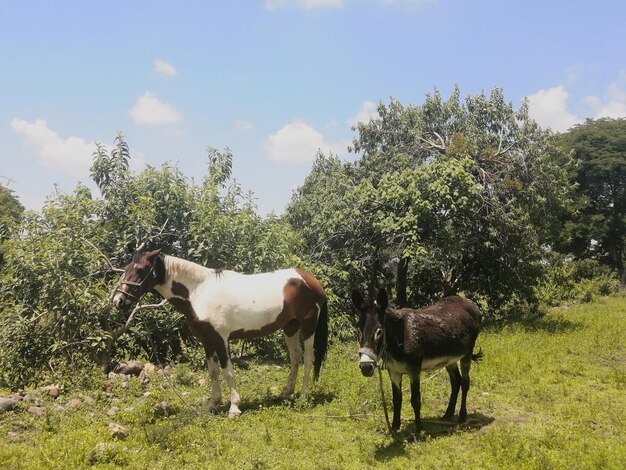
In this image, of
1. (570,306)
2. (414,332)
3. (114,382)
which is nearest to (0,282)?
(114,382)

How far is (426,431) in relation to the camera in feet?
21.8

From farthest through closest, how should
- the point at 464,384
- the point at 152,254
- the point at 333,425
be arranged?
the point at 152,254 < the point at 464,384 < the point at 333,425

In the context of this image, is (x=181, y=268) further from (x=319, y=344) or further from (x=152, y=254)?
(x=319, y=344)

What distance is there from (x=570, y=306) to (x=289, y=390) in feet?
60.7

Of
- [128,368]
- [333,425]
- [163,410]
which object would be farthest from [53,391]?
[333,425]

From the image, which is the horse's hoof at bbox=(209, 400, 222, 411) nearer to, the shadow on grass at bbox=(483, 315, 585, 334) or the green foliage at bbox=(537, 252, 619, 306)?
the shadow on grass at bbox=(483, 315, 585, 334)

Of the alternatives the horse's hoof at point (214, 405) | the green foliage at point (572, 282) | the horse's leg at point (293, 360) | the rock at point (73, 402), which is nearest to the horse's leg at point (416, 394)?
the horse's leg at point (293, 360)

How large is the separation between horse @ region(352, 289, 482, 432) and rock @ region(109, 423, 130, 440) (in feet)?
10.6

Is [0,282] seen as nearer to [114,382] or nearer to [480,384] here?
[114,382]

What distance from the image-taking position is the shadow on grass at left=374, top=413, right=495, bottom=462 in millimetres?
5977

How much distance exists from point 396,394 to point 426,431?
78 centimetres

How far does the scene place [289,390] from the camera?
339 inches

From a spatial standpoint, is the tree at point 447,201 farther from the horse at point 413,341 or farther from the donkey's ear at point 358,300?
the donkey's ear at point 358,300

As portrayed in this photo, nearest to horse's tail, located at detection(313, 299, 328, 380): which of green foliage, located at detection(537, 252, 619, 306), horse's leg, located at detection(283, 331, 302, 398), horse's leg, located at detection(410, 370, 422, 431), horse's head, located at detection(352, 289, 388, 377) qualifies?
horse's leg, located at detection(283, 331, 302, 398)
